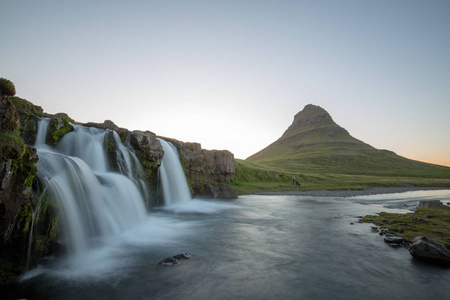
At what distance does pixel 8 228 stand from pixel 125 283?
5146 mm

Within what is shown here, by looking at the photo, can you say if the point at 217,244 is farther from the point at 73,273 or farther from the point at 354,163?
the point at 354,163

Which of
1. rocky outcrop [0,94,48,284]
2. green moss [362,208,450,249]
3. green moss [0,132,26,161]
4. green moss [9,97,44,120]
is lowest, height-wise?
green moss [362,208,450,249]

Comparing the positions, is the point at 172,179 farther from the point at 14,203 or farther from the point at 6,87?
the point at 14,203

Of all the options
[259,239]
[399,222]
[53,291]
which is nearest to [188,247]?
[259,239]

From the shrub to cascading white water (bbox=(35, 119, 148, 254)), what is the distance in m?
3.87

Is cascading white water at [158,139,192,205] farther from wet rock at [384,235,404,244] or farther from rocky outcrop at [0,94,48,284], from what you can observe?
wet rock at [384,235,404,244]

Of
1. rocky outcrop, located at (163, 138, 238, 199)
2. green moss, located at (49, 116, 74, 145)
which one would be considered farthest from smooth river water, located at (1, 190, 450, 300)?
rocky outcrop, located at (163, 138, 238, 199)

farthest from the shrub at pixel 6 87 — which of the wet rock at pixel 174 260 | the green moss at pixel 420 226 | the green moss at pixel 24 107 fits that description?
the green moss at pixel 420 226

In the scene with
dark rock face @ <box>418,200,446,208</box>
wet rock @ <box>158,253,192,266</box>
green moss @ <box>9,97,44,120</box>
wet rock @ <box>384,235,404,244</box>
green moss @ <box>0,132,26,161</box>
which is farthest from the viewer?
dark rock face @ <box>418,200,446,208</box>

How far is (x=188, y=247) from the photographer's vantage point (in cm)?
1589

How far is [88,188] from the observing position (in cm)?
1648

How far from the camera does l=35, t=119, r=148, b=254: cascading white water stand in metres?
13.6

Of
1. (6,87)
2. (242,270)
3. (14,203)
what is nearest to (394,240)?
(242,270)

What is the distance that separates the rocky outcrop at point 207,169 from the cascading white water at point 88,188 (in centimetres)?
1459
